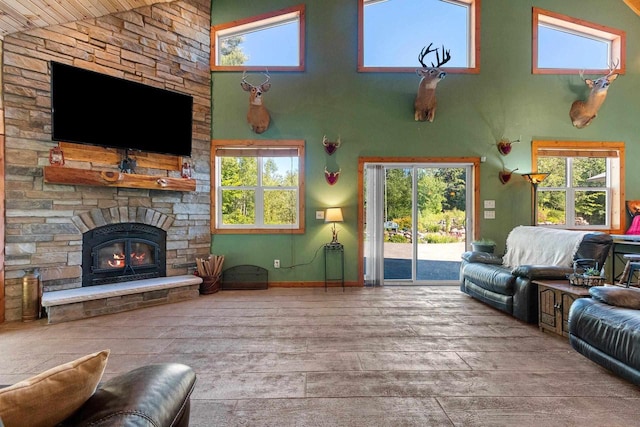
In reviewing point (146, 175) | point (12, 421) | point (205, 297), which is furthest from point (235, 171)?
point (12, 421)

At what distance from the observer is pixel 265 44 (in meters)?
5.66

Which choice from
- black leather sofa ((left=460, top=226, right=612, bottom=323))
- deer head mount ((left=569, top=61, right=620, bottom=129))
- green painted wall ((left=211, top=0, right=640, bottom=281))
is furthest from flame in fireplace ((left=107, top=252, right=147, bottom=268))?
deer head mount ((left=569, top=61, right=620, bottom=129))

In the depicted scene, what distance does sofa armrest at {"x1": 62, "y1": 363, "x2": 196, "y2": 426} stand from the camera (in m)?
0.95

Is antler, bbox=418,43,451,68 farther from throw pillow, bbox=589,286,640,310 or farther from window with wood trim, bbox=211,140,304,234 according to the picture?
throw pillow, bbox=589,286,640,310

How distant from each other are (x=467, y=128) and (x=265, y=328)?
15.5 ft

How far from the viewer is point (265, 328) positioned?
11.2 ft

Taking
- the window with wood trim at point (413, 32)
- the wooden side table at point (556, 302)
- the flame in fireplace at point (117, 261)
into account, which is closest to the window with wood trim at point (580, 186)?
A: the window with wood trim at point (413, 32)

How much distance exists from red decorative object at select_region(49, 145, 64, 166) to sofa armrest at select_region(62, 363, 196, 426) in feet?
12.5

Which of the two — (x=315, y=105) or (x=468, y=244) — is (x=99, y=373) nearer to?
(x=315, y=105)

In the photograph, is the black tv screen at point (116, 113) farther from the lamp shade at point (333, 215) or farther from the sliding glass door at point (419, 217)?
the sliding glass door at point (419, 217)

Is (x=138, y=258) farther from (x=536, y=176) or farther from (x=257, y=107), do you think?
(x=536, y=176)

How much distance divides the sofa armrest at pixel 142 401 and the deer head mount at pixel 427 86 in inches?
210

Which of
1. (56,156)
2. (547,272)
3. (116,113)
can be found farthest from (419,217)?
(56,156)

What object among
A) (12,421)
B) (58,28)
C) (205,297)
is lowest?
(205,297)
